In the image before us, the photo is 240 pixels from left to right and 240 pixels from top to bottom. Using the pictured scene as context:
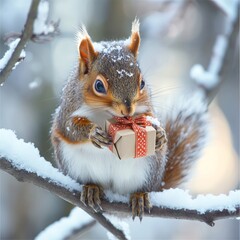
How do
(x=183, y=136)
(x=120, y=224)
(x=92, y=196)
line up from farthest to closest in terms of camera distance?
1. (x=183, y=136)
2. (x=120, y=224)
3. (x=92, y=196)

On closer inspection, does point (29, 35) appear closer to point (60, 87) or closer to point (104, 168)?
point (104, 168)

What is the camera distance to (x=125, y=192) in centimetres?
174

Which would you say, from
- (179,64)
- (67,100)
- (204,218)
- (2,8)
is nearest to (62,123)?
(67,100)

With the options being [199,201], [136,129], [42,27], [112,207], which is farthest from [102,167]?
[42,27]

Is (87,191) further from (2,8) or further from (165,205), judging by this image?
(2,8)

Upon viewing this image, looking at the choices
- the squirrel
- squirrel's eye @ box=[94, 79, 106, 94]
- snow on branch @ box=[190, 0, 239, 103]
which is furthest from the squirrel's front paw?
snow on branch @ box=[190, 0, 239, 103]

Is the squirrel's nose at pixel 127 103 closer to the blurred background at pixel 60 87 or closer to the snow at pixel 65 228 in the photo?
the snow at pixel 65 228

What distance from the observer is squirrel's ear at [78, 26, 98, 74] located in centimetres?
165

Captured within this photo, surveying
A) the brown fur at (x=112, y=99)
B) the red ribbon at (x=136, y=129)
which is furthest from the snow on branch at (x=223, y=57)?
the red ribbon at (x=136, y=129)

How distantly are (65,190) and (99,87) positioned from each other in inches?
A: 11.8

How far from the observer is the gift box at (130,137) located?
1.48 meters

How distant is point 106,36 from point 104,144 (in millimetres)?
3276

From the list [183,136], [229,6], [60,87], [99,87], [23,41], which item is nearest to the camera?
[23,41]

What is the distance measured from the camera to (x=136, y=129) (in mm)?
1511
